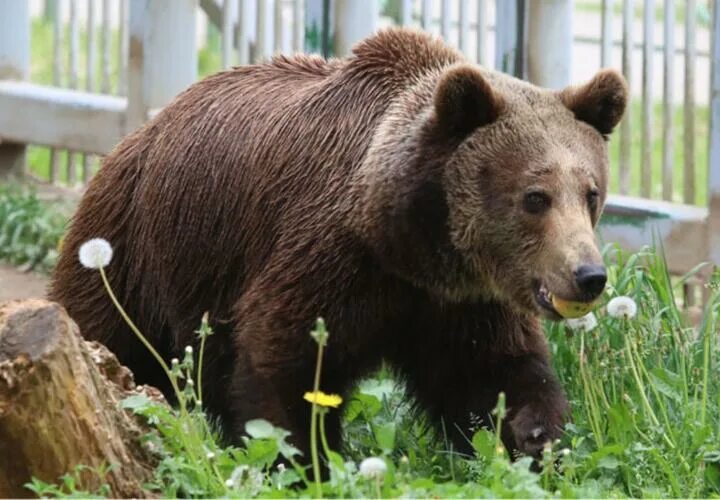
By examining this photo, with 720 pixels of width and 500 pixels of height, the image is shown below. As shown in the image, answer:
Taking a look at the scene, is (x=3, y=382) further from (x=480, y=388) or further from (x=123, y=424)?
(x=480, y=388)

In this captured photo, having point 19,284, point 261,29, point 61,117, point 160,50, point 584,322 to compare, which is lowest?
point 19,284

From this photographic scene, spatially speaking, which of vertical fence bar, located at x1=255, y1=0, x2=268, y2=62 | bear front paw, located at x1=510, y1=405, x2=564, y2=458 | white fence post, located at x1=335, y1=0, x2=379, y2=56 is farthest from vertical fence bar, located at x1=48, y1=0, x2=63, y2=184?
bear front paw, located at x1=510, y1=405, x2=564, y2=458

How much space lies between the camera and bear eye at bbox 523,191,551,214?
209 inches

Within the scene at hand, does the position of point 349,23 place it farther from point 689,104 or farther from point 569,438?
point 569,438

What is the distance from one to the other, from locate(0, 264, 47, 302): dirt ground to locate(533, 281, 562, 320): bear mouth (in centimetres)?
496

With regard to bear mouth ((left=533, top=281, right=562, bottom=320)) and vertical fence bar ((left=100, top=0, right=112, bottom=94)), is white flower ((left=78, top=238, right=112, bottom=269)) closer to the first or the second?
bear mouth ((left=533, top=281, right=562, bottom=320))

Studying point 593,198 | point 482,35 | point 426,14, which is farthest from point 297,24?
point 593,198

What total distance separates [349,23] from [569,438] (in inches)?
167

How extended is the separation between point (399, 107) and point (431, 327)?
790 millimetres

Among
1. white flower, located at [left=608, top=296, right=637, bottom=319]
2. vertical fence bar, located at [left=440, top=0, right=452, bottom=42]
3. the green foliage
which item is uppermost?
vertical fence bar, located at [left=440, top=0, right=452, bottom=42]

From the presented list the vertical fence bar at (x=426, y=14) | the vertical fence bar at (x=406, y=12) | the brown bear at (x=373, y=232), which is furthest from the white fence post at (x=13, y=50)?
the brown bear at (x=373, y=232)

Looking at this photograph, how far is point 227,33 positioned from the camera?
11133 mm

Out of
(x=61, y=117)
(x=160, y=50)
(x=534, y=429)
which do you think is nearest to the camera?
(x=534, y=429)

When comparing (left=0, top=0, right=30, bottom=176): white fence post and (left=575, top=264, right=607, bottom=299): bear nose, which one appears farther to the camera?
(left=0, top=0, right=30, bottom=176): white fence post
